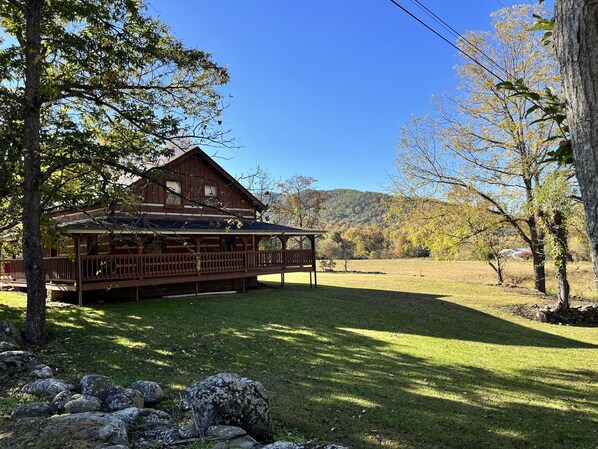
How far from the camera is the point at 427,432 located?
17.8 ft

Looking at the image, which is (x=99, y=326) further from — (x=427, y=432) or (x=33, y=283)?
(x=427, y=432)

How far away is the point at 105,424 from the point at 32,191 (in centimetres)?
694

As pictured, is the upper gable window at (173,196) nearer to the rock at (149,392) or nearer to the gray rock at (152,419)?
the rock at (149,392)

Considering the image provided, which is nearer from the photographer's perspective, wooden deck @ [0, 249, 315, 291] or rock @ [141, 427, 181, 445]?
rock @ [141, 427, 181, 445]

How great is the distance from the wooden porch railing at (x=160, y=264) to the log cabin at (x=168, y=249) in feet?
0.12

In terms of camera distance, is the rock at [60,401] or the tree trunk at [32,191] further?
the tree trunk at [32,191]

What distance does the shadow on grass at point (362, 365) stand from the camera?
564 cm

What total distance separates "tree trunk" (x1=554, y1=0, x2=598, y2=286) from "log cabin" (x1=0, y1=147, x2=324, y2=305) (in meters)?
11.3

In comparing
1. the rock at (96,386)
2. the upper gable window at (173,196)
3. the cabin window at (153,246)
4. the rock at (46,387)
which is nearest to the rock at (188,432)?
the rock at (96,386)

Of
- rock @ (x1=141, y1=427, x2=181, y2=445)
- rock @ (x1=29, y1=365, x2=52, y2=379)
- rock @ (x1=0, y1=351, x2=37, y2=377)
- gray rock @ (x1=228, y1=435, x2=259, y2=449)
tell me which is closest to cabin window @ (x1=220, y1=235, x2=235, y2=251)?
rock @ (x1=0, y1=351, x2=37, y2=377)

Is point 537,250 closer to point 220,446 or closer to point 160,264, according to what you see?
point 160,264

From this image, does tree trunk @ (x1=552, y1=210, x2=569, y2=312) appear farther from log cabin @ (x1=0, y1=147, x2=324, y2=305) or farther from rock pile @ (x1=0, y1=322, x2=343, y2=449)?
rock pile @ (x1=0, y1=322, x2=343, y2=449)

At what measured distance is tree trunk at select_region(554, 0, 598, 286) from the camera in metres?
1.85

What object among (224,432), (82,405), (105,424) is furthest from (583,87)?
(82,405)
